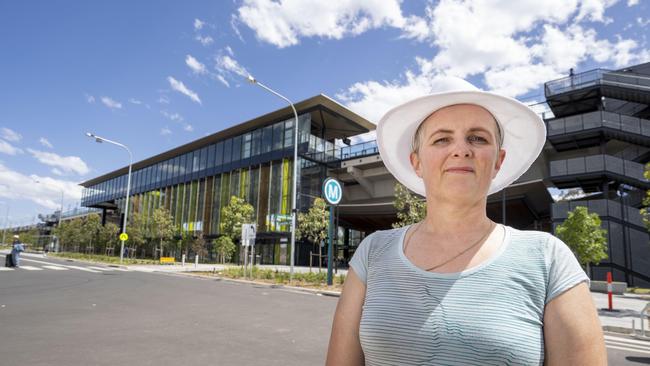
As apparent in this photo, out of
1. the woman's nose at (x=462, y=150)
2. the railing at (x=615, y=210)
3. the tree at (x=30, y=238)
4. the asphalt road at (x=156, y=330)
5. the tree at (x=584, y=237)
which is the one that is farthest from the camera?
the tree at (x=30, y=238)

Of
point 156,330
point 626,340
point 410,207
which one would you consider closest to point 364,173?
point 410,207

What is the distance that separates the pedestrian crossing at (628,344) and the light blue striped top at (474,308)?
26.4 ft

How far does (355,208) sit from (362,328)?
39565mm

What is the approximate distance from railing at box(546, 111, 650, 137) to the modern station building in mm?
63

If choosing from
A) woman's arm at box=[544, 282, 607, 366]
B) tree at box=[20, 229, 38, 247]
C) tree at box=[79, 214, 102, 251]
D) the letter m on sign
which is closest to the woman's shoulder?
woman's arm at box=[544, 282, 607, 366]

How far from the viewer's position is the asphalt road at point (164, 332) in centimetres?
542

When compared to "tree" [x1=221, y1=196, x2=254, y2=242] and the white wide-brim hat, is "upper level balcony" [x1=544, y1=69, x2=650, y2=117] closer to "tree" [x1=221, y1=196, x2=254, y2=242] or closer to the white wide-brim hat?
"tree" [x1=221, y1=196, x2=254, y2=242]

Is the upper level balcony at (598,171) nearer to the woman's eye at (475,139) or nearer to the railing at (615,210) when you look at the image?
the railing at (615,210)

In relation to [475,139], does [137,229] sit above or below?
above

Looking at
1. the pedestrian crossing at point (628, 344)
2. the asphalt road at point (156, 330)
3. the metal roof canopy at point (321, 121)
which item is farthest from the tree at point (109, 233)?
the pedestrian crossing at point (628, 344)

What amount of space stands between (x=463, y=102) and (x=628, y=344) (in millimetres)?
9013

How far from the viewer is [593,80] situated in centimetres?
2534

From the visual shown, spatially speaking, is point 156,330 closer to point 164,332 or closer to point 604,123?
point 164,332

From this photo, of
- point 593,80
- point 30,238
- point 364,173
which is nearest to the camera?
point 593,80
